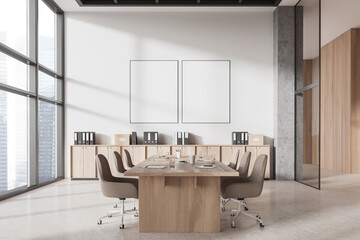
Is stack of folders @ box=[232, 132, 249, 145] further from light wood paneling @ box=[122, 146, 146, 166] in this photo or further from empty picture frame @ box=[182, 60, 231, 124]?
light wood paneling @ box=[122, 146, 146, 166]

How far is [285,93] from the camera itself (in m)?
7.99

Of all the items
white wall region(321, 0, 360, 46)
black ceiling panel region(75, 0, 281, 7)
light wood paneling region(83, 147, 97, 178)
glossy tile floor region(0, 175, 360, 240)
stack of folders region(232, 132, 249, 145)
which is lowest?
glossy tile floor region(0, 175, 360, 240)

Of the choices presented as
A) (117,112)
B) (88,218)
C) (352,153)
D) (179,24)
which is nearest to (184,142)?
(117,112)

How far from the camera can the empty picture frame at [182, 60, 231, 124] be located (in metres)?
8.38

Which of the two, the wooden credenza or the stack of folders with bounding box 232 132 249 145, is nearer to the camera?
the wooden credenza

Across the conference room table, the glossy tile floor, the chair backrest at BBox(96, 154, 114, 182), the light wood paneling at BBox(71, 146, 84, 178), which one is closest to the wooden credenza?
the light wood paneling at BBox(71, 146, 84, 178)

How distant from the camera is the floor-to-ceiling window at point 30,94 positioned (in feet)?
19.6

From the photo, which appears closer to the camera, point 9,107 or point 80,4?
point 9,107

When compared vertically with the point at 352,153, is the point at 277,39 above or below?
above

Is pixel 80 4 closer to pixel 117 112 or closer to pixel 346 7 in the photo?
pixel 117 112

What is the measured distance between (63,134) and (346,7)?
7.87 meters

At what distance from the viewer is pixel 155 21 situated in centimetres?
845

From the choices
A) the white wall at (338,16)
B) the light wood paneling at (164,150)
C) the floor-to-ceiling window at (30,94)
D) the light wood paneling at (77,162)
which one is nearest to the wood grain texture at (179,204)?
the floor-to-ceiling window at (30,94)

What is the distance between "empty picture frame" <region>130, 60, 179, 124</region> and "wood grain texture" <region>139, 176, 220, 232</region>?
4635 mm
